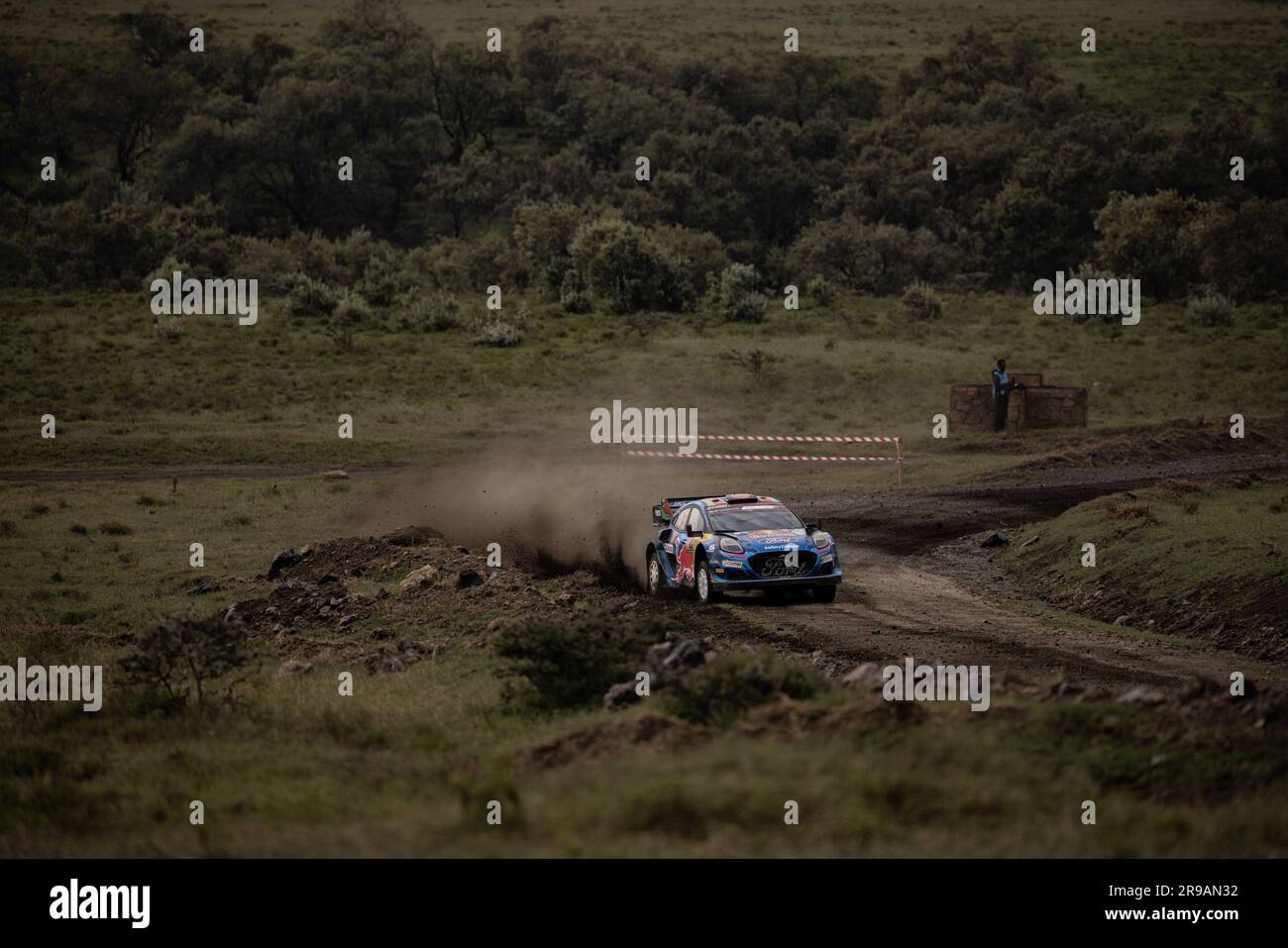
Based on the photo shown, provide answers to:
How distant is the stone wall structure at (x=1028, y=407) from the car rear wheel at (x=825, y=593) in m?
22.4

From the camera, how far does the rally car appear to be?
20016 mm

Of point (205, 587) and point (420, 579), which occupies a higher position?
point (420, 579)

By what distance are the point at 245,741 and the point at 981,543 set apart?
58.3ft

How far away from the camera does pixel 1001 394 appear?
4075 centimetres

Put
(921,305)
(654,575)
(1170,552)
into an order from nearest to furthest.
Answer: (1170,552)
(654,575)
(921,305)

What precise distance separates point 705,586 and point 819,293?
45707 millimetres

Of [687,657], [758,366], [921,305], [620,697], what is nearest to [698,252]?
[921,305]

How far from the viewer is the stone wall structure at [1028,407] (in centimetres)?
4119

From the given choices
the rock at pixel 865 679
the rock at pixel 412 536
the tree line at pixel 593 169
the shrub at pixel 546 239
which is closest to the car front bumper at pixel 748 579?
the rock at pixel 865 679

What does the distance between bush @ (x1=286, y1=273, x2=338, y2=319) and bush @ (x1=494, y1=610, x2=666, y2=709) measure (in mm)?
46091

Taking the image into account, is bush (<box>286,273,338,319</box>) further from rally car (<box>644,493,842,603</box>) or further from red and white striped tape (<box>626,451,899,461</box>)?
rally car (<box>644,493,842,603</box>)

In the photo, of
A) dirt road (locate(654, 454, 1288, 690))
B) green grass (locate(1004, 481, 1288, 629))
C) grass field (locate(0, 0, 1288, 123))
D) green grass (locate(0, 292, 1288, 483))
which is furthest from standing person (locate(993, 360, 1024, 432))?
grass field (locate(0, 0, 1288, 123))

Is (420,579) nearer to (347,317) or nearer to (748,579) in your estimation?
(748,579)
